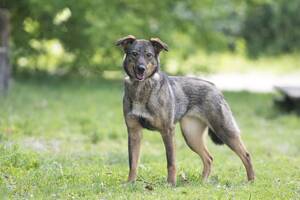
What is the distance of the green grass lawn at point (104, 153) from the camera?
7.45 m

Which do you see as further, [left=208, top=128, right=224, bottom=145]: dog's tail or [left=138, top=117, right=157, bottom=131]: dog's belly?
[left=208, top=128, right=224, bottom=145]: dog's tail

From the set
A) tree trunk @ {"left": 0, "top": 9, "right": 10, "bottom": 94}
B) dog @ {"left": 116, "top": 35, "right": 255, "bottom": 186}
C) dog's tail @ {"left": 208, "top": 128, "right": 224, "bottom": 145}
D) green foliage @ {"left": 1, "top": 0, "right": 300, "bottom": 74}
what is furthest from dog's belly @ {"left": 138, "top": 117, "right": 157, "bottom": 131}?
tree trunk @ {"left": 0, "top": 9, "right": 10, "bottom": 94}

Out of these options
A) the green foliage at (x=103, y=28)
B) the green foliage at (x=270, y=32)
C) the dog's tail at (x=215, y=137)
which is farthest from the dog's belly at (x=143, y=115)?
the green foliage at (x=270, y=32)

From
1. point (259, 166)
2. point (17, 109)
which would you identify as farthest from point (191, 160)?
point (17, 109)

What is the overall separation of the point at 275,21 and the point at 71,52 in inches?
421

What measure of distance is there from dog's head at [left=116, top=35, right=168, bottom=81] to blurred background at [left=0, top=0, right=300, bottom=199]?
120cm

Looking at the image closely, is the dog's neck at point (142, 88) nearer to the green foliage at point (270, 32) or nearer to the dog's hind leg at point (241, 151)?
the dog's hind leg at point (241, 151)

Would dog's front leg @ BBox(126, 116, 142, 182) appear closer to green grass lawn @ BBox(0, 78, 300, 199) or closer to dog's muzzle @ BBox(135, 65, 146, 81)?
green grass lawn @ BBox(0, 78, 300, 199)

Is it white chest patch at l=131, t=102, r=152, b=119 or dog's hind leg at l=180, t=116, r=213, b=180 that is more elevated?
white chest patch at l=131, t=102, r=152, b=119

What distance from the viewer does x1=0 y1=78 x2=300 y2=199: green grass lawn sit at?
293 inches

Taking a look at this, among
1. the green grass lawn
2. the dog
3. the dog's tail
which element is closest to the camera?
the green grass lawn

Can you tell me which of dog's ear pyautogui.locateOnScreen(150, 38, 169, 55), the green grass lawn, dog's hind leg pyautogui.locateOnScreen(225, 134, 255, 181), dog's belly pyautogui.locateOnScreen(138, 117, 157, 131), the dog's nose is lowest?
the green grass lawn

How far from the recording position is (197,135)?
8789 mm

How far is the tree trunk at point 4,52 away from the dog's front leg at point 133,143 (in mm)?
8247
